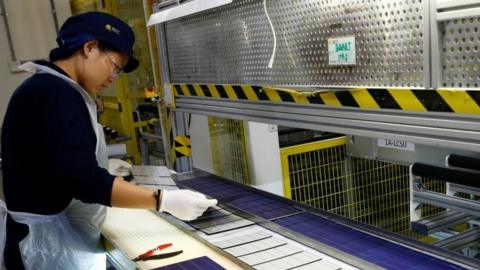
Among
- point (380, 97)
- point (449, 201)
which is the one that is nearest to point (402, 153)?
point (449, 201)

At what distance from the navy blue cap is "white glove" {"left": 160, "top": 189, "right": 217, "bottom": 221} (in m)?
0.53

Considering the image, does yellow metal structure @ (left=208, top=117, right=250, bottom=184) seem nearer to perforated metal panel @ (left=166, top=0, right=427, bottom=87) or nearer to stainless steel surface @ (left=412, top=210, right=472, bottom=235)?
perforated metal panel @ (left=166, top=0, right=427, bottom=87)

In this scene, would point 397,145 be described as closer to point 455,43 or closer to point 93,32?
point 455,43

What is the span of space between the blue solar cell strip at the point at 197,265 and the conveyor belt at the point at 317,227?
1.14ft

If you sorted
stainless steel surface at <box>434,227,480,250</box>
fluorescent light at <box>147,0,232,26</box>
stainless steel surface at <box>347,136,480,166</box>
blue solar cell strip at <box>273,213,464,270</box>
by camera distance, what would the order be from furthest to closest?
stainless steel surface at <box>347,136,480,166</box>, stainless steel surface at <box>434,227,480,250</box>, fluorescent light at <box>147,0,232,26</box>, blue solar cell strip at <box>273,213,464,270</box>

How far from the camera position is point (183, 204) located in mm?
1565

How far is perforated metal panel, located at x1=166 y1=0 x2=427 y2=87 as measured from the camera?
3.70 ft

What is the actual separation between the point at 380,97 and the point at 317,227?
1.94ft

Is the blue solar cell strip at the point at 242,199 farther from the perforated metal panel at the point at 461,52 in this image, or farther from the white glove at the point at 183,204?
the perforated metal panel at the point at 461,52

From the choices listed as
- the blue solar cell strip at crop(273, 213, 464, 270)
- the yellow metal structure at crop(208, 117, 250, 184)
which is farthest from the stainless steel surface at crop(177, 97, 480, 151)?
the yellow metal structure at crop(208, 117, 250, 184)

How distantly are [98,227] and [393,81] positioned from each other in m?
1.24

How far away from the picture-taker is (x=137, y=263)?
4.68ft

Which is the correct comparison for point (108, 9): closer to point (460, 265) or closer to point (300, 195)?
point (300, 195)

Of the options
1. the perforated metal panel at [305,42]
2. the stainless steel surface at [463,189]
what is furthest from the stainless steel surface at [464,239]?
the perforated metal panel at [305,42]
